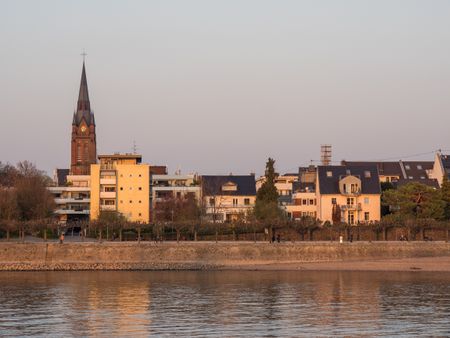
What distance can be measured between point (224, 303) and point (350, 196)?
194ft

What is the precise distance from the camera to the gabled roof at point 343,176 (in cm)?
10888

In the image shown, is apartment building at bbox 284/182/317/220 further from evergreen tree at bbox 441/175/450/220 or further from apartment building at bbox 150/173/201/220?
evergreen tree at bbox 441/175/450/220

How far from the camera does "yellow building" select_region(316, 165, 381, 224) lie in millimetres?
108375

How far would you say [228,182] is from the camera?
123812 millimetres

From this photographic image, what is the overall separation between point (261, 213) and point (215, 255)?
24.1 meters

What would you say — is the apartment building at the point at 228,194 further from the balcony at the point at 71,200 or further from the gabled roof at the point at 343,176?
the balcony at the point at 71,200

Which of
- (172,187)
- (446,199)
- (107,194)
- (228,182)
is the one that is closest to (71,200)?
(107,194)

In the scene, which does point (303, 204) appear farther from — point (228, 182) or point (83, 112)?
point (83, 112)

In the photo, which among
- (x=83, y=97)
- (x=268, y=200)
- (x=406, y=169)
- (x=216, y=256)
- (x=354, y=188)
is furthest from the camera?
(x=83, y=97)

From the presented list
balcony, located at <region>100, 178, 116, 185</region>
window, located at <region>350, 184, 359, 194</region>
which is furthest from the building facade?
window, located at <region>350, 184, 359, 194</region>

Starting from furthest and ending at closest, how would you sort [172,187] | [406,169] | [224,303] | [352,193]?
1. [406,169]
2. [172,187]
3. [352,193]
4. [224,303]

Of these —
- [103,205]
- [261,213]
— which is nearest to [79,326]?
[261,213]

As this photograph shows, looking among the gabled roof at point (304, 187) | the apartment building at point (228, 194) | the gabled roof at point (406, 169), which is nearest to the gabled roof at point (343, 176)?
the gabled roof at point (304, 187)

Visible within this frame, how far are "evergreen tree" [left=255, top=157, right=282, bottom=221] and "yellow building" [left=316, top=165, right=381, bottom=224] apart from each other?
6.89 meters
